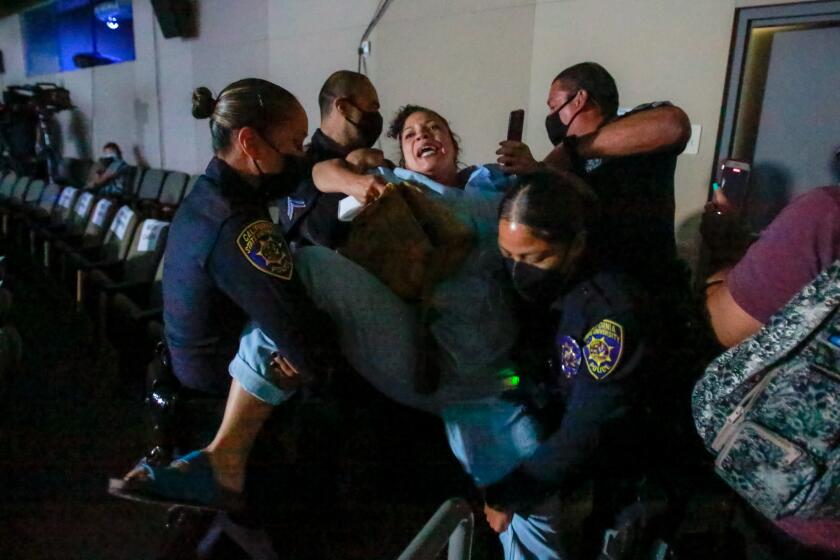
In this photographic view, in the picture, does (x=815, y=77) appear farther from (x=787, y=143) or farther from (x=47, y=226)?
(x=47, y=226)

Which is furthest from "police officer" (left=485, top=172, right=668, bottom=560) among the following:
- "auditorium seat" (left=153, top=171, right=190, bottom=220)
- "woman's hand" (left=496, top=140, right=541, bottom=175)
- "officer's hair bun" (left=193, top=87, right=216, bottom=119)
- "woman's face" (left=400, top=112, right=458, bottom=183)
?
"auditorium seat" (left=153, top=171, right=190, bottom=220)

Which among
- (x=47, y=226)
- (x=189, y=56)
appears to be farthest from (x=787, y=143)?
(x=189, y=56)

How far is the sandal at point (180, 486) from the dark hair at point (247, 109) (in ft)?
2.33

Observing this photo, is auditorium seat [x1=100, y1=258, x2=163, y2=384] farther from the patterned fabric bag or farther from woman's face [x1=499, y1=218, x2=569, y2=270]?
the patterned fabric bag

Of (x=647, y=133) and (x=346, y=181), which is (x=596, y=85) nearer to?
(x=647, y=133)

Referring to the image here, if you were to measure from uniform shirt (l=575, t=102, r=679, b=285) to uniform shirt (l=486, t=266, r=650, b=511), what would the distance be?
326 millimetres

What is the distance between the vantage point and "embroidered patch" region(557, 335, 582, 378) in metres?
1.11

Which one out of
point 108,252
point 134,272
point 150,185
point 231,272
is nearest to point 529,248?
point 231,272

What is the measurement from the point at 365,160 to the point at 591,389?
85 centimetres

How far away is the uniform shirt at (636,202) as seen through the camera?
1.41 metres

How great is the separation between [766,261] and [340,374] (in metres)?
0.85

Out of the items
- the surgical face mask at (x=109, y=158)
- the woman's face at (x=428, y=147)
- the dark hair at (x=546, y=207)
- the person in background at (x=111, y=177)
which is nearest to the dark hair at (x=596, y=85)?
the woman's face at (x=428, y=147)

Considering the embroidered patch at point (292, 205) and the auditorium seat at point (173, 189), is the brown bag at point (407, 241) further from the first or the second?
the auditorium seat at point (173, 189)

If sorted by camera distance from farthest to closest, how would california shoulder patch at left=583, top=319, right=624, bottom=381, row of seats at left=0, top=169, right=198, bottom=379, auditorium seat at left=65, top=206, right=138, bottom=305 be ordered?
auditorium seat at left=65, top=206, right=138, bottom=305 → row of seats at left=0, top=169, right=198, bottom=379 → california shoulder patch at left=583, top=319, right=624, bottom=381
